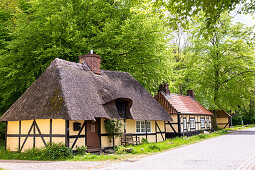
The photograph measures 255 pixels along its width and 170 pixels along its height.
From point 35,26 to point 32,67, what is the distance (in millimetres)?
3658

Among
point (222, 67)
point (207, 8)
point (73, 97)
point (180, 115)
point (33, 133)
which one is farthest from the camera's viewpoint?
point (222, 67)

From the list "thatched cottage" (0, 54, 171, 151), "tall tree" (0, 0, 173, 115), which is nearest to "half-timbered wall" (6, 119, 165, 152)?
"thatched cottage" (0, 54, 171, 151)

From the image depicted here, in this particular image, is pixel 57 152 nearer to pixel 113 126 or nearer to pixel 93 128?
pixel 93 128

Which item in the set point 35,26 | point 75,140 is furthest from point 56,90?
point 35,26

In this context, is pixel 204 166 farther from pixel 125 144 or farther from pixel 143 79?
pixel 143 79

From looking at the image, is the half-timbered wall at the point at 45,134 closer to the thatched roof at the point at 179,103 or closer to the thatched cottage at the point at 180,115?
the thatched cottage at the point at 180,115

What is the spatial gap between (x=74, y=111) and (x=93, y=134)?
8.93 ft

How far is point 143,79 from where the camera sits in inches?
922

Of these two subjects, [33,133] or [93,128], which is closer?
[33,133]

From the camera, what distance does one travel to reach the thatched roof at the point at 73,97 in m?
12.7

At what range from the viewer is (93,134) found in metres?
14.4

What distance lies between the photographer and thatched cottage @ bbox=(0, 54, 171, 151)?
12.8 meters

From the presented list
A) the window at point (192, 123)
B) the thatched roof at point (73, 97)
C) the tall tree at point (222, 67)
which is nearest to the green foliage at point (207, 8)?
the thatched roof at point (73, 97)

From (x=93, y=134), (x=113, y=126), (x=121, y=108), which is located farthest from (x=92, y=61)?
(x=93, y=134)
